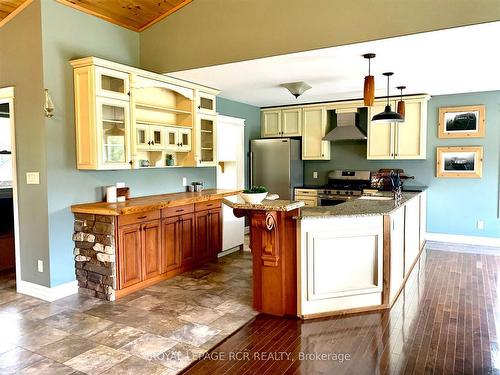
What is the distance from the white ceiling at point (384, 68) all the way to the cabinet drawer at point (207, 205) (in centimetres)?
160

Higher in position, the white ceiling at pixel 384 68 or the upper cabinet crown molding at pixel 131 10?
the upper cabinet crown molding at pixel 131 10

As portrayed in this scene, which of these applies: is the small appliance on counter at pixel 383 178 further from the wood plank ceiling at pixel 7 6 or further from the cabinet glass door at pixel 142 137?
the wood plank ceiling at pixel 7 6

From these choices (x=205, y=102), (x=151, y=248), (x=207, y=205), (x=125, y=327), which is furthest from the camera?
(x=205, y=102)

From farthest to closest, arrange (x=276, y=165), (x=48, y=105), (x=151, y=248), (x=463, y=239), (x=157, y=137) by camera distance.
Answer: (x=276, y=165)
(x=463, y=239)
(x=157, y=137)
(x=151, y=248)
(x=48, y=105)

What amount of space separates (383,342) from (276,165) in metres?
4.19

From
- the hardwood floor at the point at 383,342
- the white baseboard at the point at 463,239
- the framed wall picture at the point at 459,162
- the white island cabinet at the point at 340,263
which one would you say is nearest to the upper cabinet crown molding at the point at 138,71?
the white island cabinet at the point at 340,263

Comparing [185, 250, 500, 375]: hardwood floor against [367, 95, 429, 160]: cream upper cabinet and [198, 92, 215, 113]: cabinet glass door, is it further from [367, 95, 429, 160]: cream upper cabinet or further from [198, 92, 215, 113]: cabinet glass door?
[198, 92, 215, 113]: cabinet glass door

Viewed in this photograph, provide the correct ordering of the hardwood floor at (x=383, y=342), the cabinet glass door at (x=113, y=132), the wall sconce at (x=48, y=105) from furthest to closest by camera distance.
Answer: the cabinet glass door at (x=113, y=132) < the wall sconce at (x=48, y=105) < the hardwood floor at (x=383, y=342)

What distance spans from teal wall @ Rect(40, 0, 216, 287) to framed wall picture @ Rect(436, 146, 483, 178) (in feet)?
16.3

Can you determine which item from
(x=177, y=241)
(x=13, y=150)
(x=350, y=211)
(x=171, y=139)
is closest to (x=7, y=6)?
(x=13, y=150)

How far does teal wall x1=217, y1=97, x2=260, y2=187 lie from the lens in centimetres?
625

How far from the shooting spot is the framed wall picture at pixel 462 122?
Answer: 5711 mm

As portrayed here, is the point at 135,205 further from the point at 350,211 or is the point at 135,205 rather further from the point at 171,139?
the point at 350,211

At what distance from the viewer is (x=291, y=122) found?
692cm
